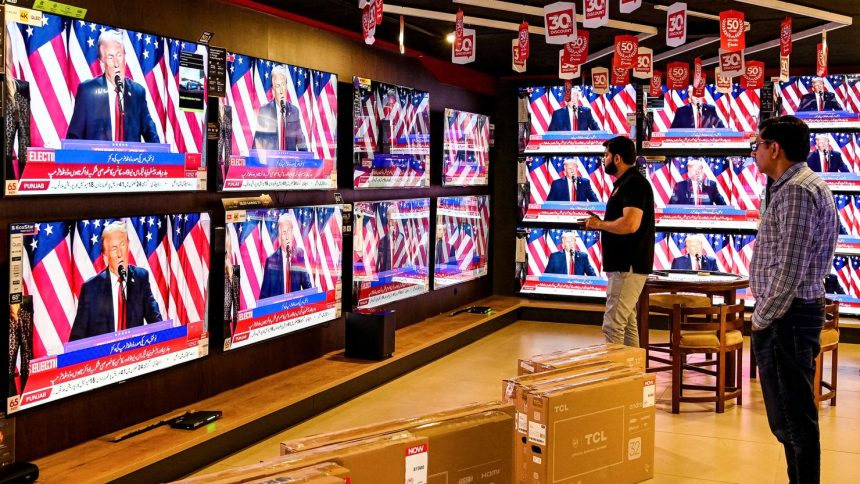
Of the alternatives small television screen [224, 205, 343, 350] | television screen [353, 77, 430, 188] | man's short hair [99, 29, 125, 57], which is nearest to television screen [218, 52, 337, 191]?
small television screen [224, 205, 343, 350]

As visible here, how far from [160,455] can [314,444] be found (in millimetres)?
2074

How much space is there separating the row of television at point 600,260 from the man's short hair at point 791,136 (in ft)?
19.3

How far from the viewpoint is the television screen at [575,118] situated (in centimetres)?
1016

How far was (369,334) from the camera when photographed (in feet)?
22.0

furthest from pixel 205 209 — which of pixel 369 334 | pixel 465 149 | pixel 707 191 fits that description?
pixel 707 191

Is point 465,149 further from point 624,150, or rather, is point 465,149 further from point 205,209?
point 205,209

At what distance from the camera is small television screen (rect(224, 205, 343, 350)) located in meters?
5.56

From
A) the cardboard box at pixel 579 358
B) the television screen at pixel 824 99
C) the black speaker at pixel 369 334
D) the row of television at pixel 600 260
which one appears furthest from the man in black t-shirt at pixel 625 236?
the television screen at pixel 824 99

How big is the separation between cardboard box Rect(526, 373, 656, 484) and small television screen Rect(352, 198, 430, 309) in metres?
3.53

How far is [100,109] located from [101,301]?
99 centimetres

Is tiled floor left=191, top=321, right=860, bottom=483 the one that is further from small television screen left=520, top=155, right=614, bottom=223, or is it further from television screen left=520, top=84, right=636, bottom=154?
television screen left=520, top=84, right=636, bottom=154

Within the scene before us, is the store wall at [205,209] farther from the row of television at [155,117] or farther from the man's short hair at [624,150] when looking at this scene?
the man's short hair at [624,150]

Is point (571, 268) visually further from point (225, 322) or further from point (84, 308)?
point (84, 308)

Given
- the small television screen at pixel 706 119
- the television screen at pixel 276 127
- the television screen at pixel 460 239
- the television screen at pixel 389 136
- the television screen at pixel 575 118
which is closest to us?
the television screen at pixel 276 127
